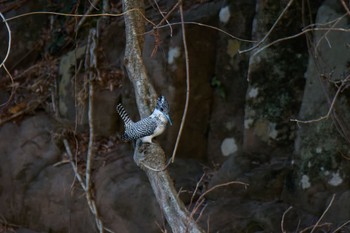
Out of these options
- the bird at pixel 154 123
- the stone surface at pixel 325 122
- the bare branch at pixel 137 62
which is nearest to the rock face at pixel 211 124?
the stone surface at pixel 325 122

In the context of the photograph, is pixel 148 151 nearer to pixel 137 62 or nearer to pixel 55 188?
pixel 137 62

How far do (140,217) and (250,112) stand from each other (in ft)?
4.87

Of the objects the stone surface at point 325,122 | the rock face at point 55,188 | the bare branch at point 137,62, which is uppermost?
the bare branch at point 137,62

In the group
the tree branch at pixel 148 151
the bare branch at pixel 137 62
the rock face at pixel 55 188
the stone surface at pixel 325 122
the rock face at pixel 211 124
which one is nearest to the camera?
the tree branch at pixel 148 151

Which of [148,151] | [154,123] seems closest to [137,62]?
[154,123]

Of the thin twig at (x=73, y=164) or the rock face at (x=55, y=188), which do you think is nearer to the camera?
the rock face at (x=55, y=188)

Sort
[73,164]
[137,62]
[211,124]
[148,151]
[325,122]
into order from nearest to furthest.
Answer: [148,151]
[137,62]
[325,122]
[211,124]
[73,164]

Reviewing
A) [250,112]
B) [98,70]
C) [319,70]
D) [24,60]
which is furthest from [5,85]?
[319,70]

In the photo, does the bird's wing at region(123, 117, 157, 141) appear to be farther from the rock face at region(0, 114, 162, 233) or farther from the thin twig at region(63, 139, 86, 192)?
the thin twig at region(63, 139, 86, 192)

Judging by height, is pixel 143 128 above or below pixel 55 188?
above

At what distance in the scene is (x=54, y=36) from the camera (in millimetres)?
8773

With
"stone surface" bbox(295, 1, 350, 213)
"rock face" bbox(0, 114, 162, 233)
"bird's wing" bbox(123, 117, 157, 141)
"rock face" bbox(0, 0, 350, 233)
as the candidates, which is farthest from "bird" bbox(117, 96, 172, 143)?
"rock face" bbox(0, 114, 162, 233)

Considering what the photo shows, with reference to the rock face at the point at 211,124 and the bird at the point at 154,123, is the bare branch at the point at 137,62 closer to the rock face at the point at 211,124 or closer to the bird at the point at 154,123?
the bird at the point at 154,123

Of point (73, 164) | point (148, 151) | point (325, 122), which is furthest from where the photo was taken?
point (73, 164)
